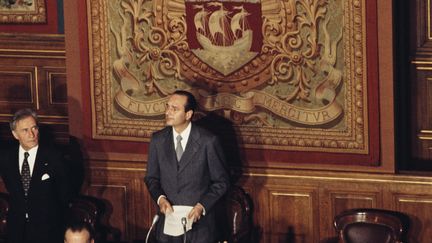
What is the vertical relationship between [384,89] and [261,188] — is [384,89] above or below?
above

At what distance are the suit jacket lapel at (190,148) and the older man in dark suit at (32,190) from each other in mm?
953

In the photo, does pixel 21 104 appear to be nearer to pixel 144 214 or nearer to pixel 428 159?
pixel 144 214

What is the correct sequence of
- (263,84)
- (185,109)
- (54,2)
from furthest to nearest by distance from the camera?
(54,2), (263,84), (185,109)

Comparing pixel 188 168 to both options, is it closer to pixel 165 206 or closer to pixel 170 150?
pixel 170 150

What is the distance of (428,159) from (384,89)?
0.78m

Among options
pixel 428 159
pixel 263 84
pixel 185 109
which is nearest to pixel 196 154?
pixel 185 109

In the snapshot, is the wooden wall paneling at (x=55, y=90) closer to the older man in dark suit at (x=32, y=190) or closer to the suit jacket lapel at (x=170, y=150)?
the older man in dark suit at (x=32, y=190)

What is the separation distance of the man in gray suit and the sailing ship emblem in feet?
2.62

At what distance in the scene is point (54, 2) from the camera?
10.1 m

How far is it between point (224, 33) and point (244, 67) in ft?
0.96

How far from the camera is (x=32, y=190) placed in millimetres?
9047

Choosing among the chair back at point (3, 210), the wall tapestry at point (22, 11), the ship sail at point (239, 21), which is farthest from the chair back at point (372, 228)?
the wall tapestry at point (22, 11)

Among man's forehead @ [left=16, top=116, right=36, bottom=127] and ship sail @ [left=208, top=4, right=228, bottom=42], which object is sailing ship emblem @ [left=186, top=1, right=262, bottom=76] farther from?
man's forehead @ [left=16, top=116, right=36, bottom=127]

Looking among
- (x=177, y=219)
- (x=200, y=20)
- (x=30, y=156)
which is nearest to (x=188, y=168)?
(x=177, y=219)
